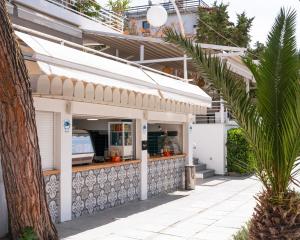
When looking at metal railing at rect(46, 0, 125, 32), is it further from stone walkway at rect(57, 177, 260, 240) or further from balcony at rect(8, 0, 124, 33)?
stone walkway at rect(57, 177, 260, 240)

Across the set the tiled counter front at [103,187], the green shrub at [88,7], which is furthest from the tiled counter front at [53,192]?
the green shrub at [88,7]

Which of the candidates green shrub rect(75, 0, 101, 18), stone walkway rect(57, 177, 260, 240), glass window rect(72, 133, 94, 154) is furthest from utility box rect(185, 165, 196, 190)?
green shrub rect(75, 0, 101, 18)

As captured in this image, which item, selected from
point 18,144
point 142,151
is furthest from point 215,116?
point 18,144

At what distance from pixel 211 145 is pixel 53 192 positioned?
1578cm

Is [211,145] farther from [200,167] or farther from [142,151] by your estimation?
[142,151]

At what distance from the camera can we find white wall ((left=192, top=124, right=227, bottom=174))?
26562 millimetres

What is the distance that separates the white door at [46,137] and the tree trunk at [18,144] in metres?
3.30

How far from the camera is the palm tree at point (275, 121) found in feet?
24.3

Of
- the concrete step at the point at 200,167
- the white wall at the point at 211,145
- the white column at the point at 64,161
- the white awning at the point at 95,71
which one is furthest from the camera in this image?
the white wall at the point at 211,145

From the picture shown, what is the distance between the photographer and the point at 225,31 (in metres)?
42.7

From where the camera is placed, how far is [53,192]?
1256cm

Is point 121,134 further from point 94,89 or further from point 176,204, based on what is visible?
point 94,89

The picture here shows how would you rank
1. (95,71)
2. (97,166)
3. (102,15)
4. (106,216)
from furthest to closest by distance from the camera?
(102,15) → (97,166) → (106,216) → (95,71)

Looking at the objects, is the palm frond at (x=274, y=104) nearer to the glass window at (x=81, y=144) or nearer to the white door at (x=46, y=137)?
the white door at (x=46, y=137)
